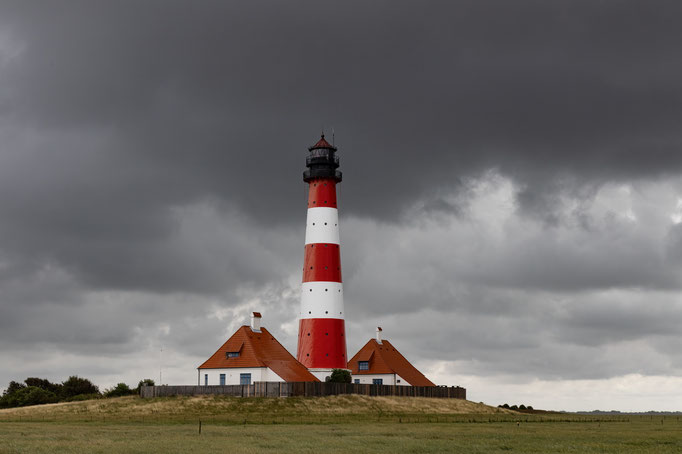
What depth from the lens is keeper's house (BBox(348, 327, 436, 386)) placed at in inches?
3452

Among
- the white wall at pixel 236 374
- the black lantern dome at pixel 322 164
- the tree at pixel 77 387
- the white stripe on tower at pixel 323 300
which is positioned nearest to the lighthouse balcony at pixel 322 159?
the black lantern dome at pixel 322 164

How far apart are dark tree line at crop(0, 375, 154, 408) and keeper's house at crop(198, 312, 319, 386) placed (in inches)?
290

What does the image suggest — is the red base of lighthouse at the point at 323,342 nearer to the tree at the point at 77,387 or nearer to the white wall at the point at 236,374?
the white wall at the point at 236,374

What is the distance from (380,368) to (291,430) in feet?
133

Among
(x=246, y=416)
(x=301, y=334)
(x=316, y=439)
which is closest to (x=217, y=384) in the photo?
(x=301, y=334)

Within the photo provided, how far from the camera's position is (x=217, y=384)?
77.8 m

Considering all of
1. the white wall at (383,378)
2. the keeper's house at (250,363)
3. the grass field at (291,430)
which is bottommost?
the grass field at (291,430)

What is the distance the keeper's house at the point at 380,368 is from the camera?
8769cm

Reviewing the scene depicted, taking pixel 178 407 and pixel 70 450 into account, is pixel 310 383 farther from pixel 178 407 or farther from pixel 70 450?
pixel 70 450

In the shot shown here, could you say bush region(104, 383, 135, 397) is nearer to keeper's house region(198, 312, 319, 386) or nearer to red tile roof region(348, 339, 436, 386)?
keeper's house region(198, 312, 319, 386)

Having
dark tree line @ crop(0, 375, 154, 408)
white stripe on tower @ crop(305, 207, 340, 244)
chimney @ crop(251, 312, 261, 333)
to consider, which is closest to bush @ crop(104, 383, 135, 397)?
dark tree line @ crop(0, 375, 154, 408)

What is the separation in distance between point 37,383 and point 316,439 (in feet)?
204

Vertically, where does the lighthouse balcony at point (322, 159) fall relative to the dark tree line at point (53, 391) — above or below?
above

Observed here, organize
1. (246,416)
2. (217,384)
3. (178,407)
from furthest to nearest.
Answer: (217,384) → (178,407) → (246,416)
